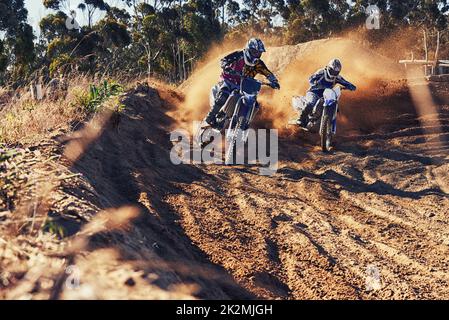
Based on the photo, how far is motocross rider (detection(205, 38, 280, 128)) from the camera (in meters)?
8.40

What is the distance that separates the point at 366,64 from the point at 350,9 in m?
24.9

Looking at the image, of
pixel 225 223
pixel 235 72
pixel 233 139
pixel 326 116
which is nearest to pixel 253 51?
pixel 235 72

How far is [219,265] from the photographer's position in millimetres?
3881

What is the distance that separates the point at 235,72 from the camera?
27.8 feet

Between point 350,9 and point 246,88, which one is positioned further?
point 350,9

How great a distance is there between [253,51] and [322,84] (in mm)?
1641

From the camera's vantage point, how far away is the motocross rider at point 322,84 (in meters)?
8.98

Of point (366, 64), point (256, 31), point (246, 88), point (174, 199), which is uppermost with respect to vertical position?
point (256, 31)

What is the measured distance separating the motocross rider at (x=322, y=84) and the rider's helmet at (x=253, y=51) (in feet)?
4.59

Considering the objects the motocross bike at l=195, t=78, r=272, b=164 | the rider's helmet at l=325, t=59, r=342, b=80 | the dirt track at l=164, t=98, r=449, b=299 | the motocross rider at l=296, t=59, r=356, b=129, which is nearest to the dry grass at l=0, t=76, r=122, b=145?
the dirt track at l=164, t=98, r=449, b=299

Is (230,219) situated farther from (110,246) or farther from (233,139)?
(233,139)

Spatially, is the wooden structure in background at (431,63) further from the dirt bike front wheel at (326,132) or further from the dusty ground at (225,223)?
the dirt bike front wheel at (326,132)

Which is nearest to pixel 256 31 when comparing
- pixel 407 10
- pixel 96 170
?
pixel 407 10
